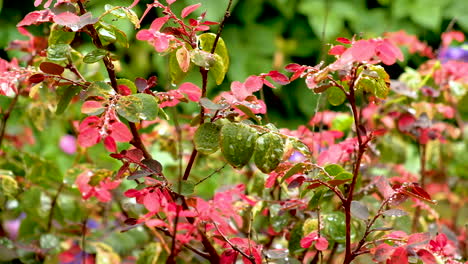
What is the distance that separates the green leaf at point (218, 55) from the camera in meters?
0.84

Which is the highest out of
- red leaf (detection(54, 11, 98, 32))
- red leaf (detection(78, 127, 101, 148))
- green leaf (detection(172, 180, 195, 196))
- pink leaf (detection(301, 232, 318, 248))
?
red leaf (detection(54, 11, 98, 32))

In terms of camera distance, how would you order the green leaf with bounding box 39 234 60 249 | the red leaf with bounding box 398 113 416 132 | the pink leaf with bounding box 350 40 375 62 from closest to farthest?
the pink leaf with bounding box 350 40 375 62 < the green leaf with bounding box 39 234 60 249 < the red leaf with bounding box 398 113 416 132

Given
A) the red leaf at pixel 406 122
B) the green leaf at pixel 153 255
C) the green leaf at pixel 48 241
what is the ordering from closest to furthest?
the green leaf at pixel 153 255
the green leaf at pixel 48 241
the red leaf at pixel 406 122

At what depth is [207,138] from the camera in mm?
788

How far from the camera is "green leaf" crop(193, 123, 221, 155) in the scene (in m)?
0.78

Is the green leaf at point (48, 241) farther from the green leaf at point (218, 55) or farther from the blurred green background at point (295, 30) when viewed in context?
the blurred green background at point (295, 30)

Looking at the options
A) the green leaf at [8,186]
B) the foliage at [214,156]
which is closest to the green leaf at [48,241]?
the foliage at [214,156]

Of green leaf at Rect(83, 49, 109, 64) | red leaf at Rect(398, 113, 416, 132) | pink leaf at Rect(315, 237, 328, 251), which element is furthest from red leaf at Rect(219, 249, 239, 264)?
red leaf at Rect(398, 113, 416, 132)

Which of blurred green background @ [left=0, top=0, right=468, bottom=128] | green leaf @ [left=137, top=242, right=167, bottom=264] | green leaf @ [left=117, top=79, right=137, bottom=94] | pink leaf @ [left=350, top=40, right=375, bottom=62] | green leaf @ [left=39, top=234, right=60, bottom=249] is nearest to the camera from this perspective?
pink leaf @ [left=350, top=40, right=375, bottom=62]

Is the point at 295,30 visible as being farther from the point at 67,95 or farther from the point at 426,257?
the point at 426,257

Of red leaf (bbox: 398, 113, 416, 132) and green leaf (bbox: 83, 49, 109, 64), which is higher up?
green leaf (bbox: 83, 49, 109, 64)

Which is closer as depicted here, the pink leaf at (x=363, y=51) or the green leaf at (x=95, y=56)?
the pink leaf at (x=363, y=51)

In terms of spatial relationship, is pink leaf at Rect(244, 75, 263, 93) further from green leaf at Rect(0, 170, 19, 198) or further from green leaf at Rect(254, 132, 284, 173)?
green leaf at Rect(0, 170, 19, 198)

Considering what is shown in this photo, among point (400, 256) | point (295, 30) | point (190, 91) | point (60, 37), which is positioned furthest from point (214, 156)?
point (295, 30)
